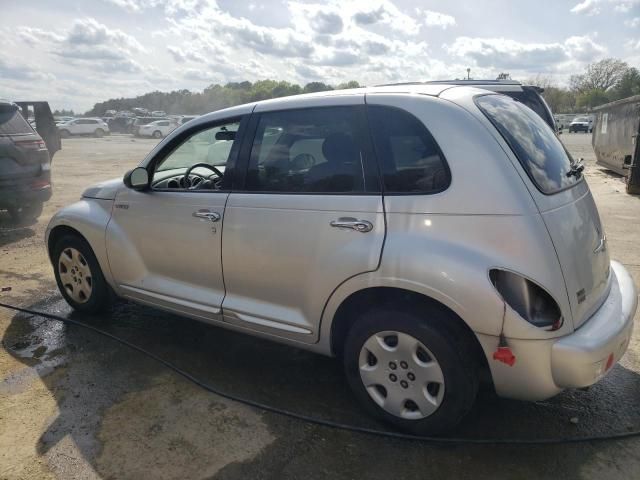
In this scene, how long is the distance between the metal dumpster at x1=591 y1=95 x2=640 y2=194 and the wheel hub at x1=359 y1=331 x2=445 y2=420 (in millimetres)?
9356

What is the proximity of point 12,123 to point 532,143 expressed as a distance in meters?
7.37

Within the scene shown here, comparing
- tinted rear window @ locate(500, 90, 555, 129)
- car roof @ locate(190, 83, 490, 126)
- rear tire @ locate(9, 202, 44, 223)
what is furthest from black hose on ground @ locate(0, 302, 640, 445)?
rear tire @ locate(9, 202, 44, 223)

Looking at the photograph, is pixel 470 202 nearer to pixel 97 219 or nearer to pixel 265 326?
pixel 265 326

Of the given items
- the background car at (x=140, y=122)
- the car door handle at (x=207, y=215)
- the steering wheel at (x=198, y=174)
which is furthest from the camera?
the background car at (x=140, y=122)

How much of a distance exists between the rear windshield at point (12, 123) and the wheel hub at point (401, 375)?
6.83m

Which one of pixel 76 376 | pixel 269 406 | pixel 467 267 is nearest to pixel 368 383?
pixel 269 406

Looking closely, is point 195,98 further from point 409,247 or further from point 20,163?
point 409,247

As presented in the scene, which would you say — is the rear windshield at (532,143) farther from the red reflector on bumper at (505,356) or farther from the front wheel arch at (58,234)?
the front wheel arch at (58,234)

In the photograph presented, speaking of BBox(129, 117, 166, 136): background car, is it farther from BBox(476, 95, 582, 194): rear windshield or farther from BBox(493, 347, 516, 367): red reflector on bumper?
BBox(493, 347, 516, 367): red reflector on bumper

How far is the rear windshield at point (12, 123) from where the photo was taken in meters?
7.19

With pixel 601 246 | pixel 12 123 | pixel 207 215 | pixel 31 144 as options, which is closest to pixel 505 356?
pixel 601 246

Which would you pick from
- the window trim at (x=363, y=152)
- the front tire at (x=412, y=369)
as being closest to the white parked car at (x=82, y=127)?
the window trim at (x=363, y=152)

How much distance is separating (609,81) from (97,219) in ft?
276

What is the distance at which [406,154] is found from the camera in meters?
2.63
